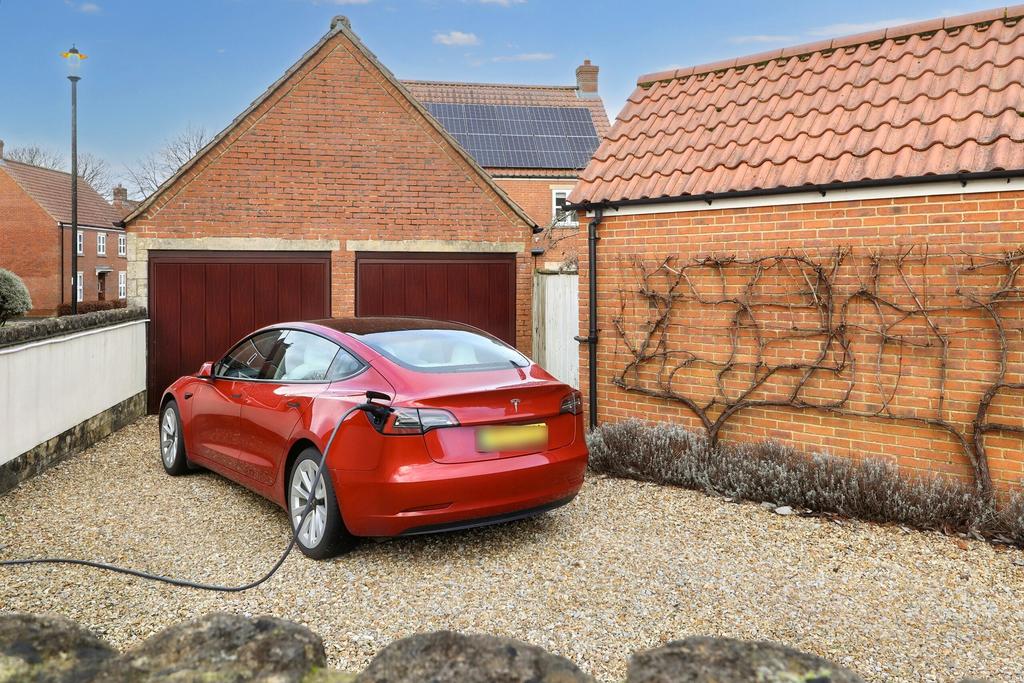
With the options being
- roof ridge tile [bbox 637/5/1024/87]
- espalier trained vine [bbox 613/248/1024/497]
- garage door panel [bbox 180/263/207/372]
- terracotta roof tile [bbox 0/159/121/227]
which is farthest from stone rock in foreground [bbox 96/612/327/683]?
terracotta roof tile [bbox 0/159/121/227]

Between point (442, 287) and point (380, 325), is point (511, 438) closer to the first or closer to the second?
point (380, 325)

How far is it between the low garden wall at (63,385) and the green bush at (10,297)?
12.6 m

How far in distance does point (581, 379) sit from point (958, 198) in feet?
12.4

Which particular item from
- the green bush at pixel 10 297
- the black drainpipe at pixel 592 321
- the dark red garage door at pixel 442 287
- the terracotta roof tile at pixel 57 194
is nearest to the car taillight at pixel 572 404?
the black drainpipe at pixel 592 321

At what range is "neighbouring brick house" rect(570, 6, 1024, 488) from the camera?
18.7 feet

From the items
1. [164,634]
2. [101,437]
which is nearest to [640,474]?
[164,634]

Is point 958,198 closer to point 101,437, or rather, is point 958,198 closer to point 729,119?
point 729,119

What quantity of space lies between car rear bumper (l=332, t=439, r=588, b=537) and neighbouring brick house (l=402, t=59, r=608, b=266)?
19816mm

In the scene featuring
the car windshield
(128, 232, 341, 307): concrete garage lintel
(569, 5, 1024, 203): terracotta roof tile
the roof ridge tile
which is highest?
the roof ridge tile

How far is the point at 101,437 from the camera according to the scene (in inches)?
337

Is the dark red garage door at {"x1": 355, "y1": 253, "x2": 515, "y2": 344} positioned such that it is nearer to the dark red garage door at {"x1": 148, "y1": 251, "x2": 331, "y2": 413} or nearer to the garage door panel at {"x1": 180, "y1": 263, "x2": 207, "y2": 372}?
the dark red garage door at {"x1": 148, "y1": 251, "x2": 331, "y2": 413}

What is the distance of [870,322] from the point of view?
243 inches

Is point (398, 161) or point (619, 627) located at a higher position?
point (398, 161)

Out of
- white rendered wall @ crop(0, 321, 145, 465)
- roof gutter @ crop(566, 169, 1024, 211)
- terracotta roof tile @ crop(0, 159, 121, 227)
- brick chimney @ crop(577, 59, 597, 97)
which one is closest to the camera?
roof gutter @ crop(566, 169, 1024, 211)
